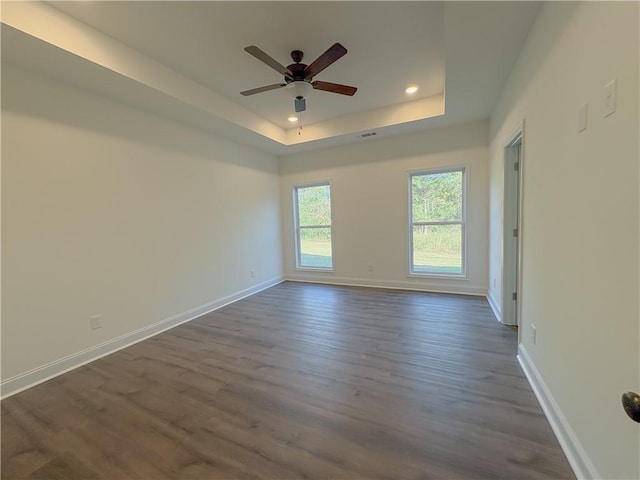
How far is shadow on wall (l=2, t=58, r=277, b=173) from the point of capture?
7.55 feet

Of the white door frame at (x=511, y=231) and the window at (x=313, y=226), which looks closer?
the white door frame at (x=511, y=231)

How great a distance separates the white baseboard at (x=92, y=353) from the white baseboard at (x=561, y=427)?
3.79 metres

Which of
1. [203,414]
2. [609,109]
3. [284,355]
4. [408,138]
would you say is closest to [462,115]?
[408,138]

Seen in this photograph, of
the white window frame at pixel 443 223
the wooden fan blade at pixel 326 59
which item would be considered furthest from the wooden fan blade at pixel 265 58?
the white window frame at pixel 443 223

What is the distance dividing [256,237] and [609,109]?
472 cm

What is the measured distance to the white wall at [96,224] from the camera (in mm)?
2289

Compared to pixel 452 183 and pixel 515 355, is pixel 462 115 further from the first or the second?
pixel 515 355

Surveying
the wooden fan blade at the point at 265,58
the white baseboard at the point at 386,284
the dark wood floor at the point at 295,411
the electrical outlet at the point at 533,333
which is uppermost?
the wooden fan blade at the point at 265,58

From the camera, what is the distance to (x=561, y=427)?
1571 millimetres

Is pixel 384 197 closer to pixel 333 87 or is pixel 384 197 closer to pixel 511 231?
pixel 511 231

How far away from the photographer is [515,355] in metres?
2.50

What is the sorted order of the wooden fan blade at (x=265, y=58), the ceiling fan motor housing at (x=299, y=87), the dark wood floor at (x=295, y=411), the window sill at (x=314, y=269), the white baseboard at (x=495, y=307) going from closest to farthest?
the dark wood floor at (x=295, y=411) → the wooden fan blade at (x=265, y=58) → the ceiling fan motor housing at (x=299, y=87) → the white baseboard at (x=495, y=307) → the window sill at (x=314, y=269)

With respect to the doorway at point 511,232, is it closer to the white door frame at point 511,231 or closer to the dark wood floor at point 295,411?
the white door frame at point 511,231

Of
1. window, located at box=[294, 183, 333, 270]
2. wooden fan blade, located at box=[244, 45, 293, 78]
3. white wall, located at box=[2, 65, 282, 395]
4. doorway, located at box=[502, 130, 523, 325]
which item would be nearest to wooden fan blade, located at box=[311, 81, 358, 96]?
wooden fan blade, located at box=[244, 45, 293, 78]
